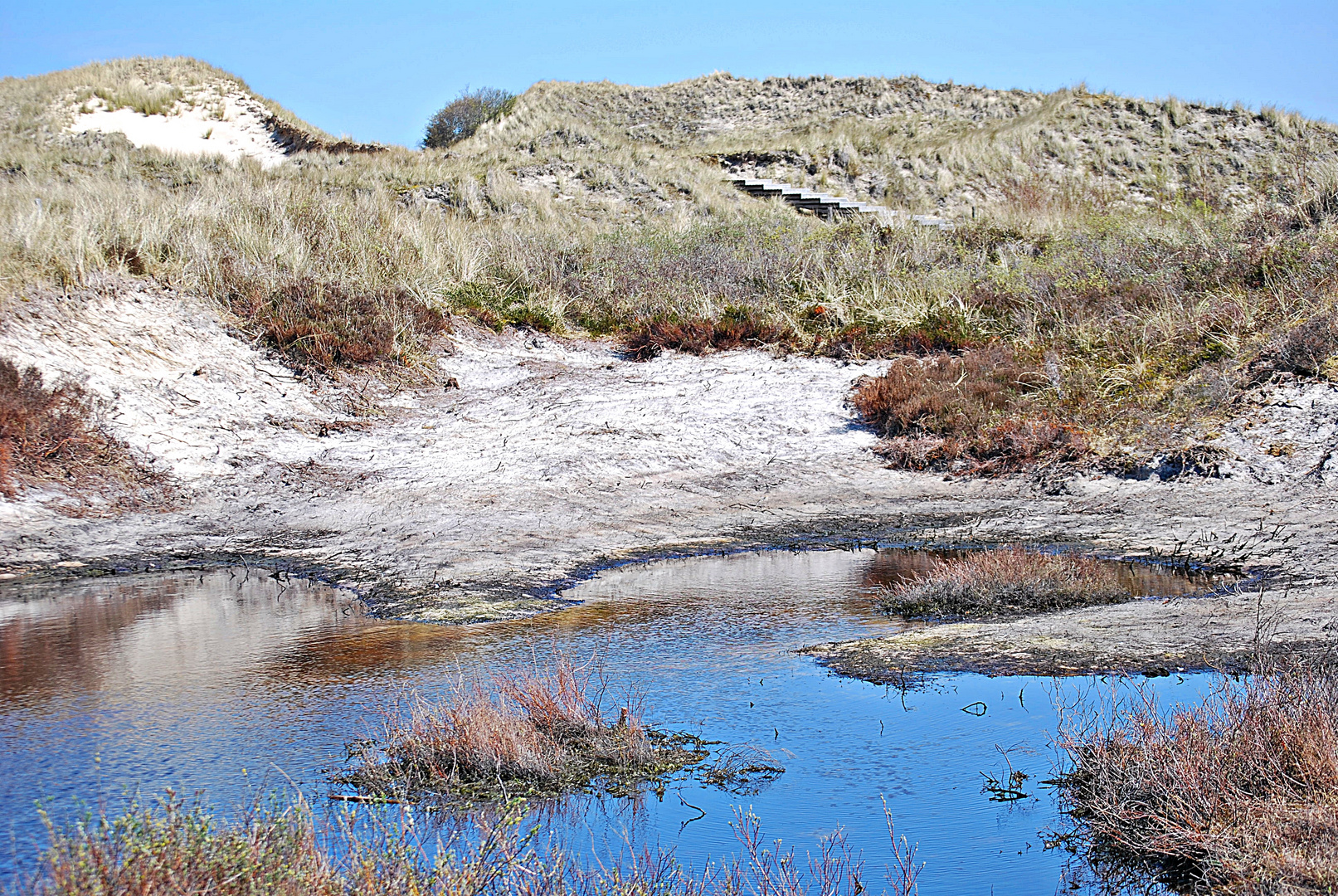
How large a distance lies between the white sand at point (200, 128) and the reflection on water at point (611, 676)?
3242 cm

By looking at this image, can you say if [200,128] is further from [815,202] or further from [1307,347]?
[1307,347]

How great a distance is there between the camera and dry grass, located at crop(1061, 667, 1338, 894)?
3639 mm

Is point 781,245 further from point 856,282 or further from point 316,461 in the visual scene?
point 316,461

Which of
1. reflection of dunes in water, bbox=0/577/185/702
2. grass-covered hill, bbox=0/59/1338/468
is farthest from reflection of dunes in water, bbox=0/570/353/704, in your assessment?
grass-covered hill, bbox=0/59/1338/468

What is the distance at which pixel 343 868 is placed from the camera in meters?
3.35

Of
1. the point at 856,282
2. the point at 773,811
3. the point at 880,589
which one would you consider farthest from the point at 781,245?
the point at 773,811

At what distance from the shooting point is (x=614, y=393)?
14.3 m

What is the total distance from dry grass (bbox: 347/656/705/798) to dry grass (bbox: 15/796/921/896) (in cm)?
74

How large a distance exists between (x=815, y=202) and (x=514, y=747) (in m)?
26.1

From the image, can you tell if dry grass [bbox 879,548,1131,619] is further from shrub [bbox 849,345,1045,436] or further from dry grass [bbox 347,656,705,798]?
shrub [bbox 849,345,1045,436]

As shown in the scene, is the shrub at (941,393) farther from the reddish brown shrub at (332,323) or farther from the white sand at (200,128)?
the white sand at (200,128)

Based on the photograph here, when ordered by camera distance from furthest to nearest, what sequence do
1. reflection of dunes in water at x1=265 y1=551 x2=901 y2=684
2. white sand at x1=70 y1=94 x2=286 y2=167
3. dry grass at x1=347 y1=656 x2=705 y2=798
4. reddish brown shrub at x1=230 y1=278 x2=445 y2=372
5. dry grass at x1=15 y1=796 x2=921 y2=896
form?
white sand at x1=70 y1=94 x2=286 y2=167, reddish brown shrub at x1=230 y1=278 x2=445 y2=372, reflection of dunes in water at x1=265 y1=551 x2=901 y2=684, dry grass at x1=347 y1=656 x2=705 y2=798, dry grass at x1=15 y1=796 x2=921 y2=896

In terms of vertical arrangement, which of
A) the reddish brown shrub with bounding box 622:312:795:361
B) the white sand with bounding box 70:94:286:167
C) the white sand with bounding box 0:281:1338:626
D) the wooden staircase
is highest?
the white sand with bounding box 70:94:286:167

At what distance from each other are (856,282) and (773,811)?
14.1 meters
